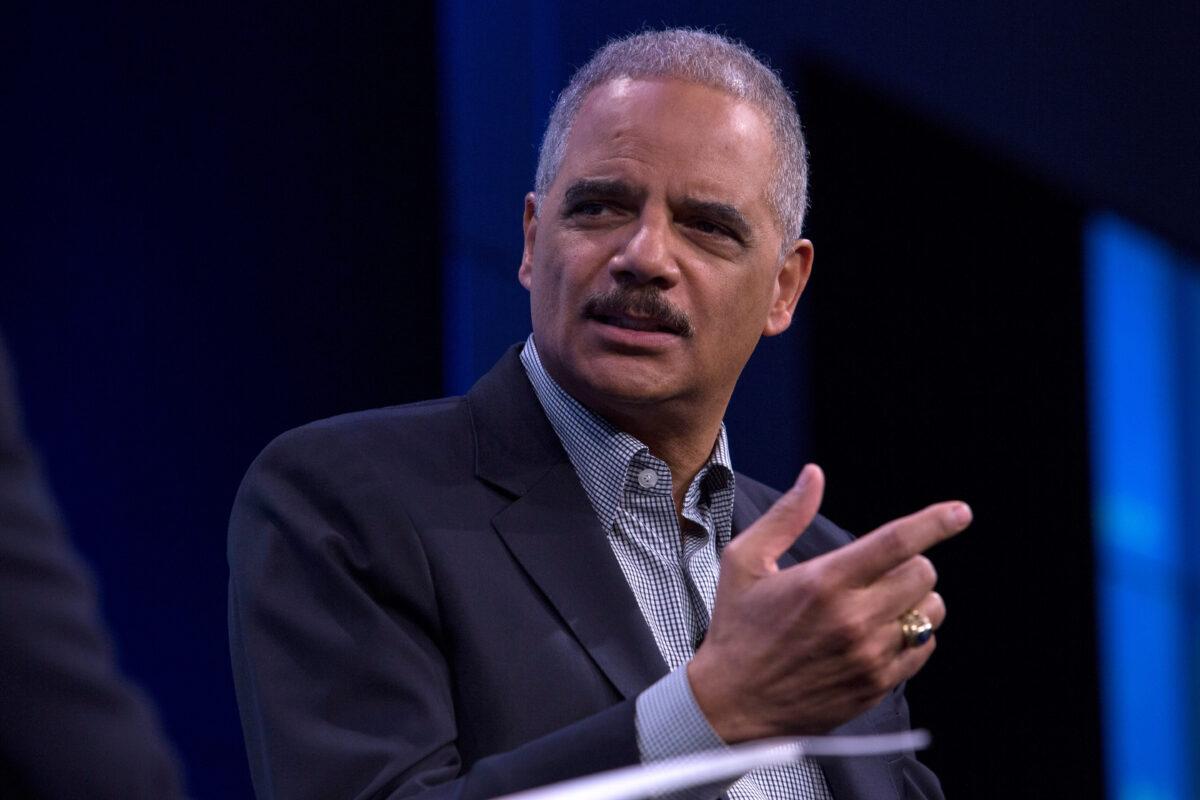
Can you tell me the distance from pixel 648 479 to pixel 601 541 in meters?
0.12

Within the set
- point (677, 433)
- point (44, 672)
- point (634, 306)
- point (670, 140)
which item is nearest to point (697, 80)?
point (670, 140)

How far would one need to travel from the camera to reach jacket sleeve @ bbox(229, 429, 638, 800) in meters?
1.29

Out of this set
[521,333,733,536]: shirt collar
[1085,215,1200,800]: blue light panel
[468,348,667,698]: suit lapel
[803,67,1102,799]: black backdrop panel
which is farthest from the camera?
[1085,215,1200,800]: blue light panel

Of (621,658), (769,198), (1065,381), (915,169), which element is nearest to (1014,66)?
(915,169)

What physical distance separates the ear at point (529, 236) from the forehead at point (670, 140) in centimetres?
10

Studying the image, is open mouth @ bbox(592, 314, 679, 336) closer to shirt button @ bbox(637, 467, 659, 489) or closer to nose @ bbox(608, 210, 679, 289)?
nose @ bbox(608, 210, 679, 289)

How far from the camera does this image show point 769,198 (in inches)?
69.9

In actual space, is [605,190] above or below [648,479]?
above

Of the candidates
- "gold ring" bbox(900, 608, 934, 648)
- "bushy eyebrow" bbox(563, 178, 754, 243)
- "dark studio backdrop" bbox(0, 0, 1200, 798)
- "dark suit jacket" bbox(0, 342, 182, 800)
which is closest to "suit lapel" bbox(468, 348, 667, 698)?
"bushy eyebrow" bbox(563, 178, 754, 243)

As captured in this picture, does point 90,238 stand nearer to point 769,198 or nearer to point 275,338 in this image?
point 275,338

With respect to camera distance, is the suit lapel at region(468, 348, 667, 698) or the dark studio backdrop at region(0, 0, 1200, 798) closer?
the suit lapel at region(468, 348, 667, 698)

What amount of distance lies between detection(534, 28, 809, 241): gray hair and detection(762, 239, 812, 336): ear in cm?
5

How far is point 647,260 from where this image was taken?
1.61 m

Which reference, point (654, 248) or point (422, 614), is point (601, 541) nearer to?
point (422, 614)
